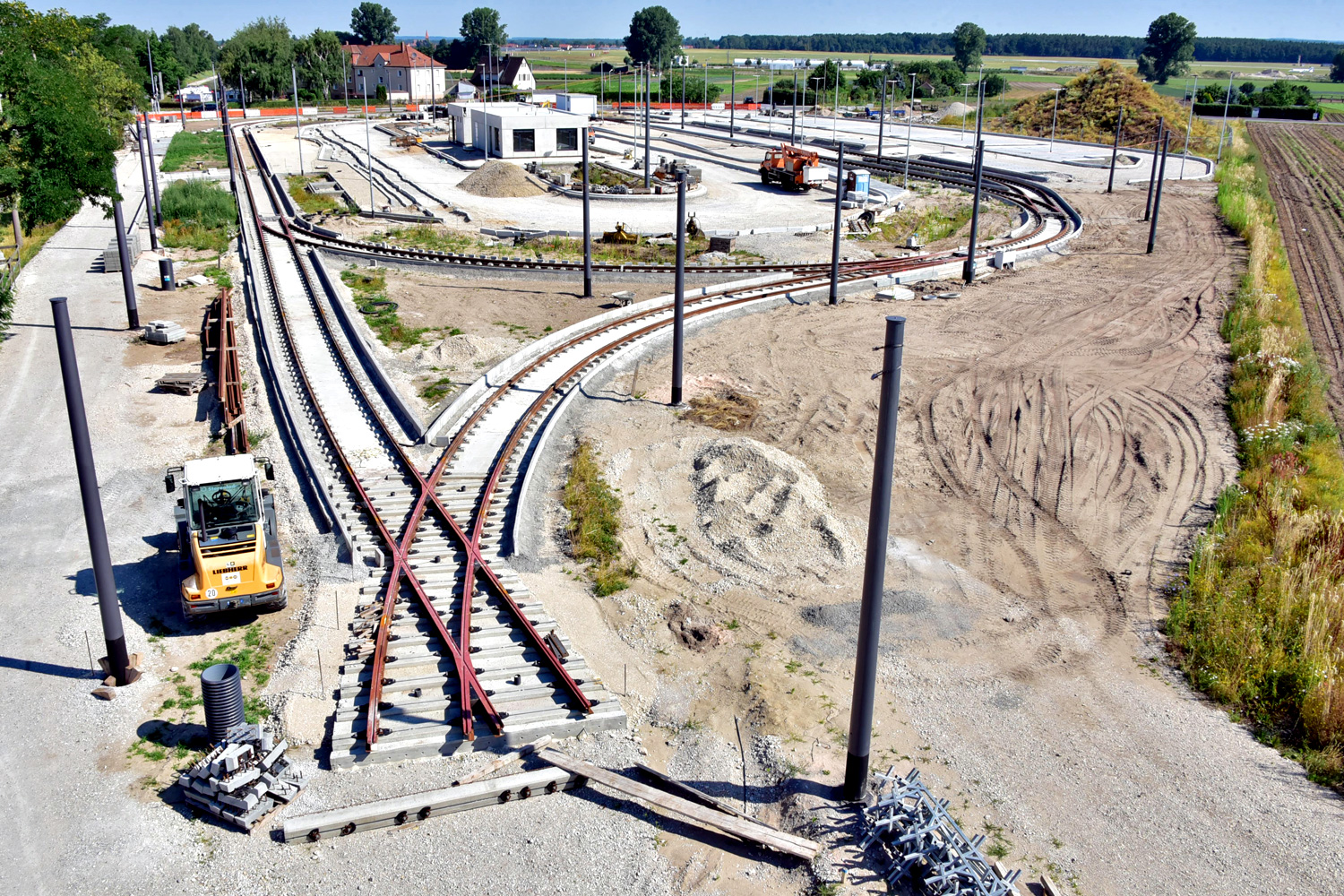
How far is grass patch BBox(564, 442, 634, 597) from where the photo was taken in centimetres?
1606

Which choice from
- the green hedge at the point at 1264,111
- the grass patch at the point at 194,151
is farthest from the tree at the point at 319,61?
the green hedge at the point at 1264,111

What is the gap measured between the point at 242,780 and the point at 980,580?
11.1 metres

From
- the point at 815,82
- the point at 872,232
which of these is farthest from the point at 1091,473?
the point at 815,82

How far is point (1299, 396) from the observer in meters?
24.6

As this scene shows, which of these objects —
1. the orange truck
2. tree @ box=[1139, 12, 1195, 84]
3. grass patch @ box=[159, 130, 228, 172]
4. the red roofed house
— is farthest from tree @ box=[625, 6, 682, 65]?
the orange truck

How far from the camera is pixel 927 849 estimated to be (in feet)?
32.7

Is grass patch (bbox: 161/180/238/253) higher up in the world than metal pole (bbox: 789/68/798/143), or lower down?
lower down

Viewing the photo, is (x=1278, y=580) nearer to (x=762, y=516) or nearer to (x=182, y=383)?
(x=762, y=516)

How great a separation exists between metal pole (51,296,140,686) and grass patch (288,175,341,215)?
41.1 m

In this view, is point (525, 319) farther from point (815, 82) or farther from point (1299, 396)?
point (815, 82)

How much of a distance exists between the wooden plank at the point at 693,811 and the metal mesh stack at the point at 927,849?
721mm

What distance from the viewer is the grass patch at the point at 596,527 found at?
1606 cm

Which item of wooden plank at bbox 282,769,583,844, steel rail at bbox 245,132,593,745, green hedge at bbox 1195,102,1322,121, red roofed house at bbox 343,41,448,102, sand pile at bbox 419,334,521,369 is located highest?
red roofed house at bbox 343,41,448,102

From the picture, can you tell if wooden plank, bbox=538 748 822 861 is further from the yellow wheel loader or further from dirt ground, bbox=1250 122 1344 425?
dirt ground, bbox=1250 122 1344 425
